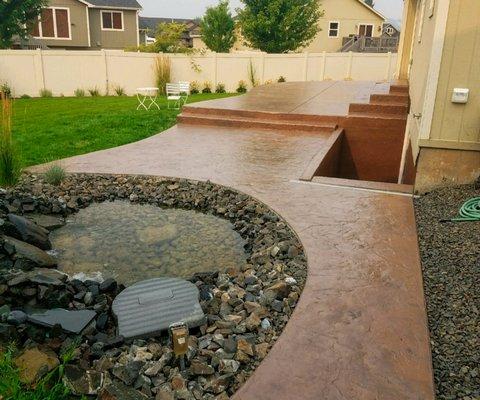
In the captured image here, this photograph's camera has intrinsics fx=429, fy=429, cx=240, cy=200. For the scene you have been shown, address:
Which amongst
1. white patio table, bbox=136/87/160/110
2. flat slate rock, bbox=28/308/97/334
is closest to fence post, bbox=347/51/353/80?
white patio table, bbox=136/87/160/110

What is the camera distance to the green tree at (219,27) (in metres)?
23.7

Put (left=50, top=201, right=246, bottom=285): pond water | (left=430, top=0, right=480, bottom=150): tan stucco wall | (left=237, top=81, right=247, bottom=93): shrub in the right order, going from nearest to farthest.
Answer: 1. (left=50, top=201, right=246, bottom=285): pond water
2. (left=430, top=0, right=480, bottom=150): tan stucco wall
3. (left=237, top=81, right=247, bottom=93): shrub

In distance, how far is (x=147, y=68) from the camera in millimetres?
15953

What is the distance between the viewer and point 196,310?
225 cm

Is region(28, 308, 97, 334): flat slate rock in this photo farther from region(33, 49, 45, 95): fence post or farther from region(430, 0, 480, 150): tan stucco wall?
region(33, 49, 45, 95): fence post

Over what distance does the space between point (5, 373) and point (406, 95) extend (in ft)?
23.6

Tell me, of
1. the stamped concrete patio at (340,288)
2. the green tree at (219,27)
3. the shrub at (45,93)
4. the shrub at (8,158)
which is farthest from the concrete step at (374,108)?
the green tree at (219,27)

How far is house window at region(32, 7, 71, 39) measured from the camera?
23344 millimetres

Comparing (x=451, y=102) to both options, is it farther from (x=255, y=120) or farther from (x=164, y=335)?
(x=255, y=120)

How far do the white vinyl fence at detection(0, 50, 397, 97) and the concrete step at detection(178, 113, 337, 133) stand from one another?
369 inches

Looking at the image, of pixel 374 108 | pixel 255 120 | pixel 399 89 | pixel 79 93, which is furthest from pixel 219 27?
pixel 374 108

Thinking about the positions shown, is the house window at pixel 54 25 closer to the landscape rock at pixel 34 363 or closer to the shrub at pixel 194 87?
the shrub at pixel 194 87

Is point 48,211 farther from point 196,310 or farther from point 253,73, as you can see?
point 253,73

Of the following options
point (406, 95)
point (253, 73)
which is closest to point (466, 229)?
point (406, 95)
